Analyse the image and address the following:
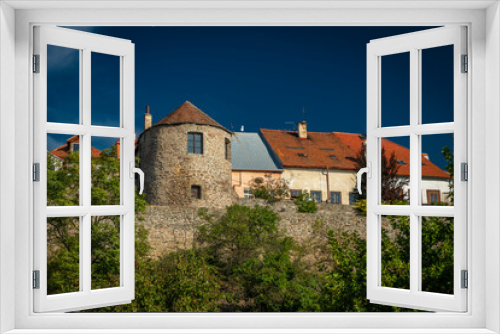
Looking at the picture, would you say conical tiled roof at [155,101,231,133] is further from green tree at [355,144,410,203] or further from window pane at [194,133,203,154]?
green tree at [355,144,410,203]

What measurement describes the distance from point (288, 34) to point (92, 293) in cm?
1237

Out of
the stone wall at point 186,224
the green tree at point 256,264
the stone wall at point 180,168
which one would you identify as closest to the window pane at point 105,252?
the green tree at point 256,264

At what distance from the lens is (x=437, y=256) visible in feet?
11.2

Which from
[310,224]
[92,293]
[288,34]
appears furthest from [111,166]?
[288,34]

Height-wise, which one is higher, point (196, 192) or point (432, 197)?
point (432, 197)

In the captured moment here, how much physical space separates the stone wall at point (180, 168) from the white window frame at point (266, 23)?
11.7 m

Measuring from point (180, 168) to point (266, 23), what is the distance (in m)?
12.0

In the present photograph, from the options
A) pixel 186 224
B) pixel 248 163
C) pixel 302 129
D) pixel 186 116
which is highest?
pixel 186 116

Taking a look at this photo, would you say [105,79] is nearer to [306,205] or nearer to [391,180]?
[391,180]

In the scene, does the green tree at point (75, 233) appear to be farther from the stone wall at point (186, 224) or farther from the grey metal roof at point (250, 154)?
the grey metal roof at point (250, 154)

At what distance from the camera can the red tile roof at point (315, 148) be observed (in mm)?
15586

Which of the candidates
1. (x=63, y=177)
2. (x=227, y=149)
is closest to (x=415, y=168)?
(x=63, y=177)

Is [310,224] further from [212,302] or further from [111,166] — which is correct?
[111,166]

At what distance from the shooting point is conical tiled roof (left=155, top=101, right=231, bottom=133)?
44.7ft
